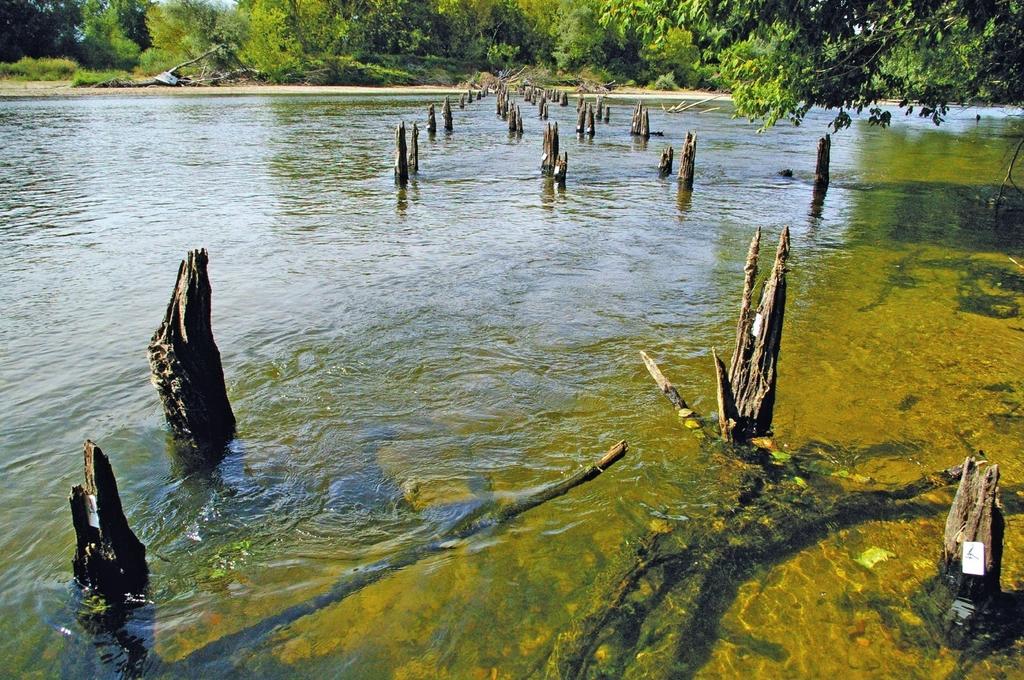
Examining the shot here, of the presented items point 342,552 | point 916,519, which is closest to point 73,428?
point 342,552

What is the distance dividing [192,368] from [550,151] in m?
20.1

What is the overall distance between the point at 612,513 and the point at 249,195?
18.2 meters

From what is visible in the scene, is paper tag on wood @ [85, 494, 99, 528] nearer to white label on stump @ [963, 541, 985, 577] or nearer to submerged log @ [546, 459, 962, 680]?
submerged log @ [546, 459, 962, 680]

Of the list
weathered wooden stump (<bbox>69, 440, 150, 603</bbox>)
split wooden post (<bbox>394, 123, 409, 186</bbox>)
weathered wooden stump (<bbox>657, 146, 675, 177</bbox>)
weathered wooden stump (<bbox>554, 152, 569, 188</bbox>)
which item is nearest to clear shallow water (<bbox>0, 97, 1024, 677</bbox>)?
weathered wooden stump (<bbox>69, 440, 150, 603</bbox>)

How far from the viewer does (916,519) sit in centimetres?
614

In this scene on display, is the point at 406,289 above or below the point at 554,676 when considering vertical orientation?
above

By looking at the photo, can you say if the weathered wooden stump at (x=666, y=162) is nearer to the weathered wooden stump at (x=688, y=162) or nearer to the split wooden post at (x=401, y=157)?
the weathered wooden stump at (x=688, y=162)

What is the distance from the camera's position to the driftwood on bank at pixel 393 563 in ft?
15.9

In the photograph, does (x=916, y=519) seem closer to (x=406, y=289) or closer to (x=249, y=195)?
(x=406, y=289)

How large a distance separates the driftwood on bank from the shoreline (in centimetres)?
5604

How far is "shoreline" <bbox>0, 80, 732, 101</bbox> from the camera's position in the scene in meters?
65.3

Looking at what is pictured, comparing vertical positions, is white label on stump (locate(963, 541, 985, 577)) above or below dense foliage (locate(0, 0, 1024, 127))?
below

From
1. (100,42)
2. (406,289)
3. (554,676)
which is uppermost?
(100,42)

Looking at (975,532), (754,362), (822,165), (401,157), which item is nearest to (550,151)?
(401,157)
